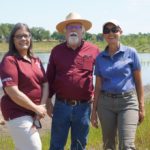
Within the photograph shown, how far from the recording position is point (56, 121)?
6207 mm

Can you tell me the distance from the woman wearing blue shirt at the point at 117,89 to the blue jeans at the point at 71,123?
0.87 feet

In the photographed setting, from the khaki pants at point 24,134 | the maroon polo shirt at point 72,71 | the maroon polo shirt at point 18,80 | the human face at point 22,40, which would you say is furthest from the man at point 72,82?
the khaki pants at point 24,134

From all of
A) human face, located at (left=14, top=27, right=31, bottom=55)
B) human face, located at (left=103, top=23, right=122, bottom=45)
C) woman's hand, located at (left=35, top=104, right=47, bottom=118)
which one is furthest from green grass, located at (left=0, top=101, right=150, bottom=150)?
human face, located at (left=14, top=27, right=31, bottom=55)

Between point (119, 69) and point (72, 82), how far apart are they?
2.17ft

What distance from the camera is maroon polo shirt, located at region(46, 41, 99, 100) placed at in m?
6.05

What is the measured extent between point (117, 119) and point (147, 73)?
1129 inches

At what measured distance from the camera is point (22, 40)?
214 inches

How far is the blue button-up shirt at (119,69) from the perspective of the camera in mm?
5762

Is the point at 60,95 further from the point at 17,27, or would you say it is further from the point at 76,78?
the point at 17,27

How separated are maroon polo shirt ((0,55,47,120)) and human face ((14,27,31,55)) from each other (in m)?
0.12

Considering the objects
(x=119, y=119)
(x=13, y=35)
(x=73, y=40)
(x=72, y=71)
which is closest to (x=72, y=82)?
(x=72, y=71)

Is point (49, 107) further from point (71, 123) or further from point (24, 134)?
point (24, 134)

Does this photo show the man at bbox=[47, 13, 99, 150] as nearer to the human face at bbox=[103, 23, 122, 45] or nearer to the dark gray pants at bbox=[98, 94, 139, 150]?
the dark gray pants at bbox=[98, 94, 139, 150]

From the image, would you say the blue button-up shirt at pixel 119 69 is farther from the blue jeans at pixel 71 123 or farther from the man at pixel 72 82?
the blue jeans at pixel 71 123
